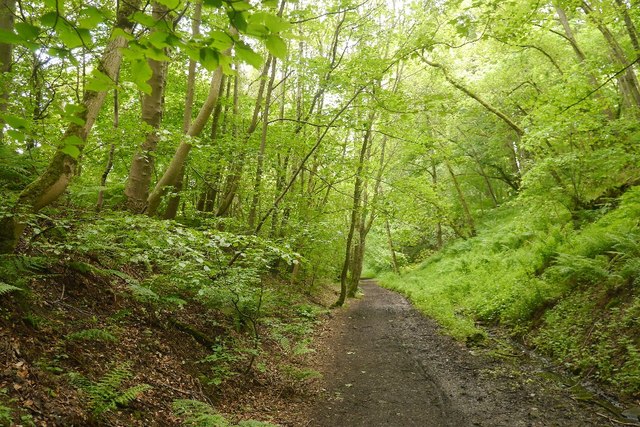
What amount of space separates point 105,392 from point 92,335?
1.03m

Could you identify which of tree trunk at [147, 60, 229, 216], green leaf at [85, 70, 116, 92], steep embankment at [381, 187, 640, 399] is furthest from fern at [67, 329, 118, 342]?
steep embankment at [381, 187, 640, 399]

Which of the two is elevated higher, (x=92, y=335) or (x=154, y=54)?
(x=154, y=54)

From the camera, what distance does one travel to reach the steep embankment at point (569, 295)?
6170 mm

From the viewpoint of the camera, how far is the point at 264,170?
1168 cm

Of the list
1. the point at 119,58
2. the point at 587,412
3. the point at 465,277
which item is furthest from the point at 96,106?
the point at 465,277

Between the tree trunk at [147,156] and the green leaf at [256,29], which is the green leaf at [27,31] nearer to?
the green leaf at [256,29]

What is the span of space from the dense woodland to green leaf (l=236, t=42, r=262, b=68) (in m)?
0.01

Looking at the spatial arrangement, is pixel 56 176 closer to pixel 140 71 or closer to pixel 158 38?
pixel 140 71

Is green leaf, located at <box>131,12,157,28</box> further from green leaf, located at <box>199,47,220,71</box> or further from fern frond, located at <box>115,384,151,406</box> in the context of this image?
fern frond, located at <box>115,384,151,406</box>

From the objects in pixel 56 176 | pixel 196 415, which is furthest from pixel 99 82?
pixel 196 415

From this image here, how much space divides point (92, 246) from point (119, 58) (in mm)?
2273

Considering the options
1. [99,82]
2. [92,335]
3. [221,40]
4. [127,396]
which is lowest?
[127,396]

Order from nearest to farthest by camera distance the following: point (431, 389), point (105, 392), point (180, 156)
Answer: point (105, 392)
point (431, 389)
point (180, 156)

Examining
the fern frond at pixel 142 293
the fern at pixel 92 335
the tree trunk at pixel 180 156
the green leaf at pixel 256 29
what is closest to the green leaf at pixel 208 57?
the green leaf at pixel 256 29
